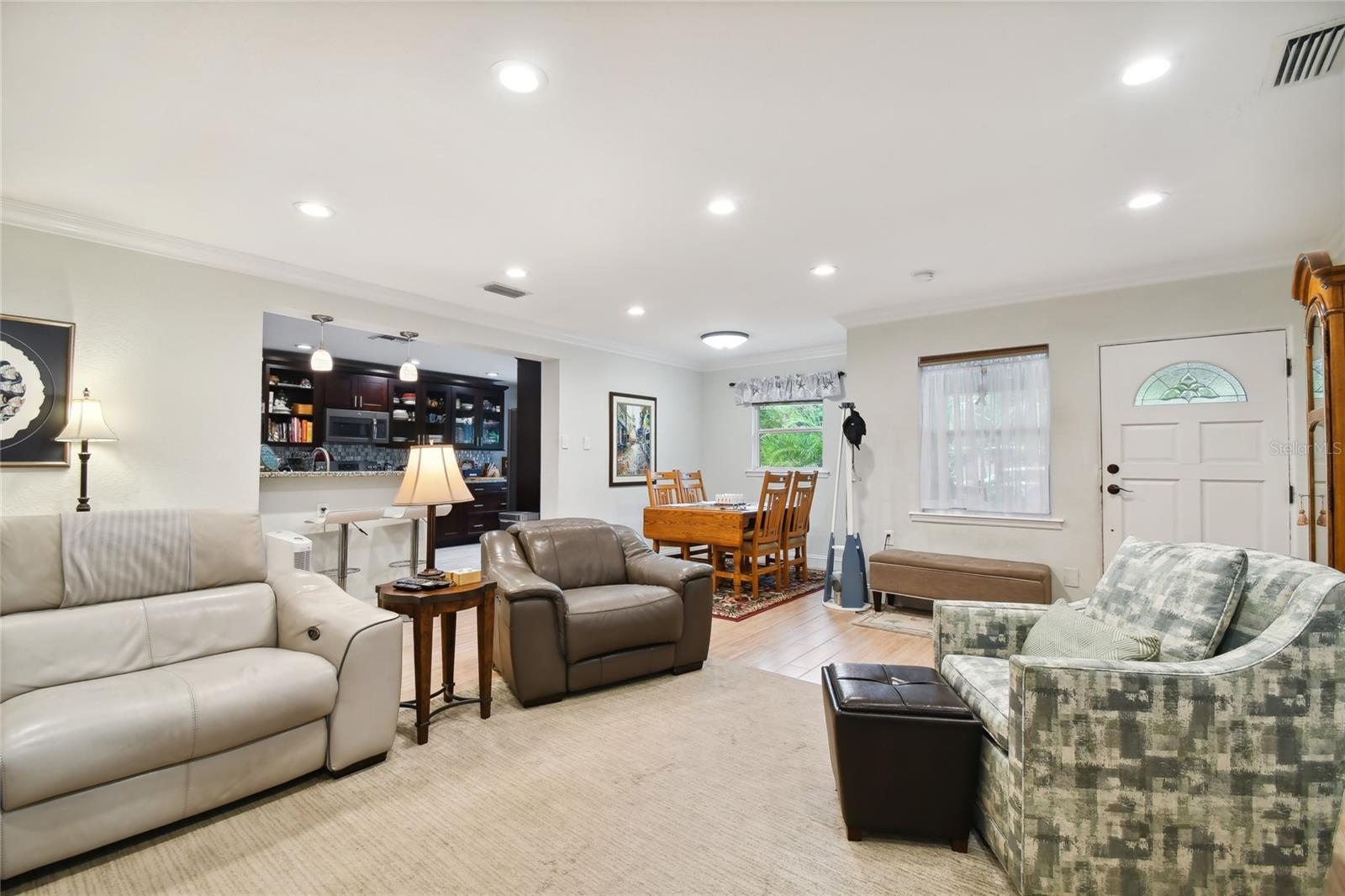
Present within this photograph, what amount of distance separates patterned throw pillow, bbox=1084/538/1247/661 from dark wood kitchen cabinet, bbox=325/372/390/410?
26.2ft

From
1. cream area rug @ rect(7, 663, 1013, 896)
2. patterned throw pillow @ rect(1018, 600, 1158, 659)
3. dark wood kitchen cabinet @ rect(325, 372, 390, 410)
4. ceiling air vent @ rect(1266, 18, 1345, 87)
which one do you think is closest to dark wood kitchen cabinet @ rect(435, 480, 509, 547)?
dark wood kitchen cabinet @ rect(325, 372, 390, 410)

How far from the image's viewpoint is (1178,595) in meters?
1.80

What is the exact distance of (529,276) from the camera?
4176 mm

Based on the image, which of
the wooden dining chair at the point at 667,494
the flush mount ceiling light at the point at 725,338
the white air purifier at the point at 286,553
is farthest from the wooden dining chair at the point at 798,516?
the white air purifier at the point at 286,553

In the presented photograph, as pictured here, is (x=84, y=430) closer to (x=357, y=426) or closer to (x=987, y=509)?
(x=357, y=426)

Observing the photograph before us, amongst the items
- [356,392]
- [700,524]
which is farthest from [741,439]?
[356,392]

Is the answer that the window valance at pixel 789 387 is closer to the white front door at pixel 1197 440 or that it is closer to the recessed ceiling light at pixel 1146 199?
the white front door at pixel 1197 440

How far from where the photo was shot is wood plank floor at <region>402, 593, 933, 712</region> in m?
3.42

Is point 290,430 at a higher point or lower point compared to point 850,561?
higher

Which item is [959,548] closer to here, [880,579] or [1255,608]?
[880,579]

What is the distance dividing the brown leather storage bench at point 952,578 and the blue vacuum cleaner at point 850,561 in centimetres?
14

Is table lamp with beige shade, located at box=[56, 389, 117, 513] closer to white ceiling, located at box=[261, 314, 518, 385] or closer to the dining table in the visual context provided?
white ceiling, located at box=[261, 314, 518, 385]

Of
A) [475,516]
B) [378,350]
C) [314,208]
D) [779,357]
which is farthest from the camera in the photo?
[475,516]

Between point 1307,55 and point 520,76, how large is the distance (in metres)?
2.51
